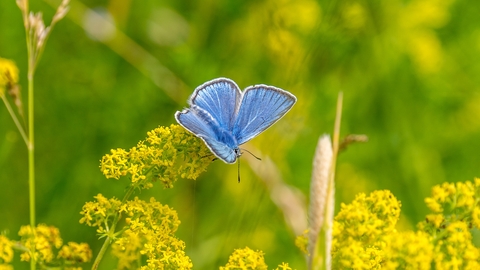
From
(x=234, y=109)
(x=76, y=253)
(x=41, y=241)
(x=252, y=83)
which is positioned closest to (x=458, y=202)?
(x=234, y=109)

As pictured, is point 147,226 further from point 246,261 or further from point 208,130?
point 208,130

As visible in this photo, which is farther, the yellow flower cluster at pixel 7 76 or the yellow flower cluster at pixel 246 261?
the yellow flower cluster at pixel 7 76

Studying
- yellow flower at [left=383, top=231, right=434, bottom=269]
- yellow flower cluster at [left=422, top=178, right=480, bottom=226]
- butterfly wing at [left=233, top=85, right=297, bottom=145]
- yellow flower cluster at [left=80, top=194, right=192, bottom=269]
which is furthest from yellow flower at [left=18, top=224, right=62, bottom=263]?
yellow flower cluster at [left=422, top=178, right=480, bottom=226]

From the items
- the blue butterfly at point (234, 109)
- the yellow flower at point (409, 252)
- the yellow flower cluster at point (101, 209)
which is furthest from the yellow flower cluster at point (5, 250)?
the yellow flower at point (409, 252)

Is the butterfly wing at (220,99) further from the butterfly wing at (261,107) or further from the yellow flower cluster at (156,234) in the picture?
the yellow flower cluster at (156,234)

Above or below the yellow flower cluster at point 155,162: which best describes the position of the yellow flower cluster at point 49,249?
below

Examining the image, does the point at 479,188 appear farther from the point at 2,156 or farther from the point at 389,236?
the point at 2,156

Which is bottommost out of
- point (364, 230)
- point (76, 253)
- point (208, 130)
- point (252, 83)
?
point (76, 253)
